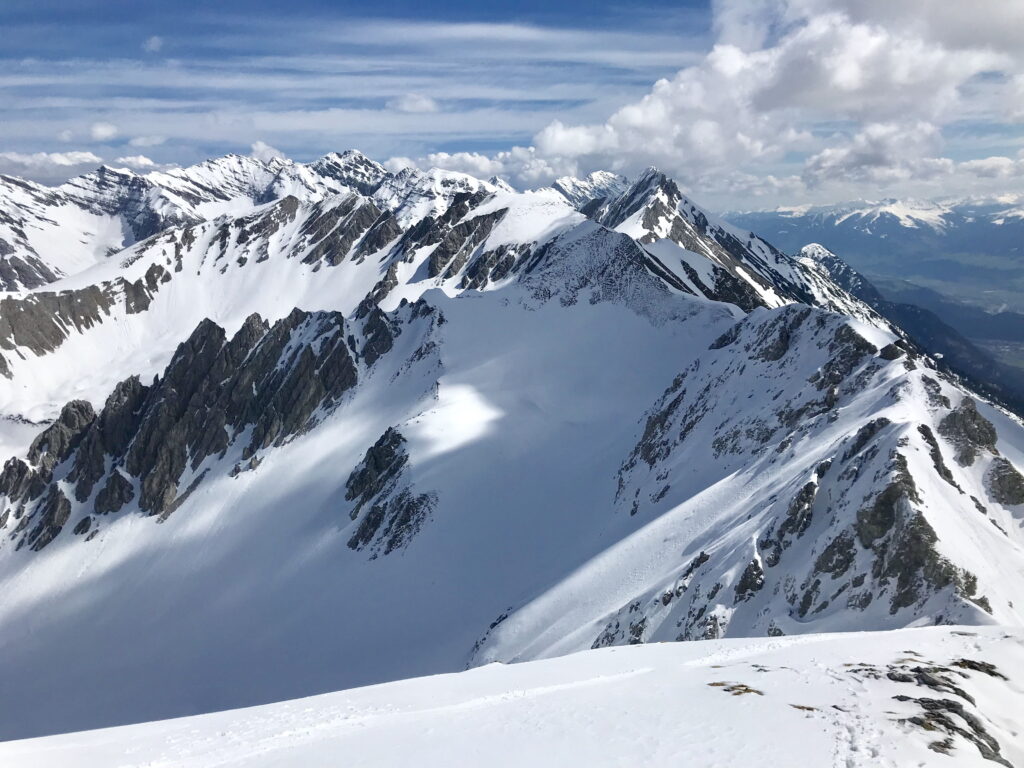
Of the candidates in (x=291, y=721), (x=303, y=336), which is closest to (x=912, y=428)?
(x=291, y=721)

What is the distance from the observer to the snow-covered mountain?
125ft

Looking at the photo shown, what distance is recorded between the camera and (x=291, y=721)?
71.5 ft

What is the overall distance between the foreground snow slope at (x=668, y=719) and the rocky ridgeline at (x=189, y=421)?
3396 inches

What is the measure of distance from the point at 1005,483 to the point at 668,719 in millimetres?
37262

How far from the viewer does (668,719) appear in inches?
694

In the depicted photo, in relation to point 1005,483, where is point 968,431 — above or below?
above

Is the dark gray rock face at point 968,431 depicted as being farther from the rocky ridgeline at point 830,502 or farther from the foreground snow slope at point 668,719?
the foreground snow slope at point 668,719

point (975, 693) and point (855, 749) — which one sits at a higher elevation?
point (855, 749)

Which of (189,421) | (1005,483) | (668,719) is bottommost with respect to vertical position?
(1005,483)

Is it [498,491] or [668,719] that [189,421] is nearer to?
[498,491]

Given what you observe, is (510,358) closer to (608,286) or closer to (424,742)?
(608,286)

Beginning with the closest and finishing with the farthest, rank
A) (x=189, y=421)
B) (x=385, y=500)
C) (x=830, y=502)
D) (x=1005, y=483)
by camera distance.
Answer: (x=830, y=502) → (x=1005, y=483) → (x=385, y=500) → (x=189, y=421)

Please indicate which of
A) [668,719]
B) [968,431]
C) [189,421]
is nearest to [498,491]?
[968,431]

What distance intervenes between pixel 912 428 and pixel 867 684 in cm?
2601
